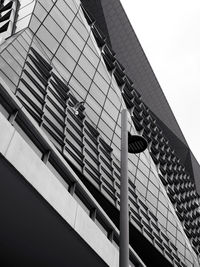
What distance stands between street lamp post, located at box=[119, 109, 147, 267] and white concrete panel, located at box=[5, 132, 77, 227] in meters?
2.39

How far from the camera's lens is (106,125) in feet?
Result: 110

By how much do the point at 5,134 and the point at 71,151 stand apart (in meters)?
14.4

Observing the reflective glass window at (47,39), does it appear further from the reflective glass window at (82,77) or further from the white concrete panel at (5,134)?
the white concrete panel at (5,134)

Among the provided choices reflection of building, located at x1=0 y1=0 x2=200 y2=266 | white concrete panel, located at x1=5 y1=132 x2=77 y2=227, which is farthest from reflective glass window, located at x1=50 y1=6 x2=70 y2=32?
white concrete panel, located at x1=5 y1=132 x2=77 y2=227

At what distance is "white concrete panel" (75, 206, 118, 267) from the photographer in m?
11.3

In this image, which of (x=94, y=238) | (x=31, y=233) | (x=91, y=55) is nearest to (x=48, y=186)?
(x=31, y=233)

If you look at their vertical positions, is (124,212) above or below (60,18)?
below

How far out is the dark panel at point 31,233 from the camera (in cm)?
948

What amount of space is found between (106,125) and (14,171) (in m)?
24.4

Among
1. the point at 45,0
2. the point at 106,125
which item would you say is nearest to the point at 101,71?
the point at 106,125

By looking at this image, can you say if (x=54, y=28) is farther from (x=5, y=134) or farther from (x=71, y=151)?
(x=5, y=134)

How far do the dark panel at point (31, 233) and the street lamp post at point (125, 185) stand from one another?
2.50 meters

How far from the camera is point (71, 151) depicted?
77.5ft

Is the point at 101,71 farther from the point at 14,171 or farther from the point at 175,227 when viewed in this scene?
the point at 14,171
